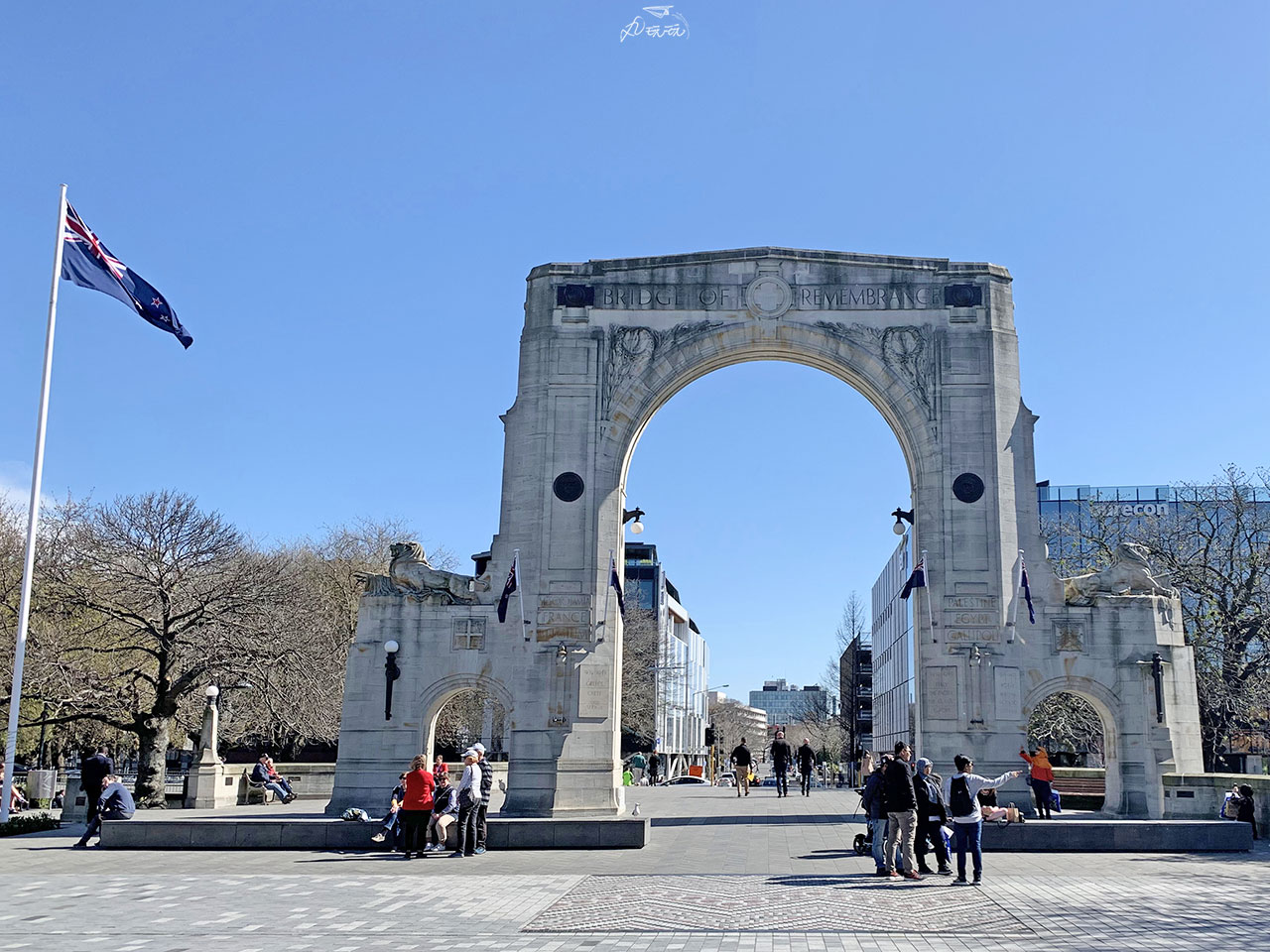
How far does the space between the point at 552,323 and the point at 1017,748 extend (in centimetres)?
1515

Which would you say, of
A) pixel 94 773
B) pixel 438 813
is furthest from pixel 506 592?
pixel 94 773

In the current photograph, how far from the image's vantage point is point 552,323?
30.9 metres

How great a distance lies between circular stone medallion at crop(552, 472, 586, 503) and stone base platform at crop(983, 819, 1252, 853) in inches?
544

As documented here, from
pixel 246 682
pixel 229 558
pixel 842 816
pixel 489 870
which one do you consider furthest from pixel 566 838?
pixel 229 558

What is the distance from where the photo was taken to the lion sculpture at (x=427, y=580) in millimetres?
29609

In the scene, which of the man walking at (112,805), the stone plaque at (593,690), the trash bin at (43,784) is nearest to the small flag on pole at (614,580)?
the stone plaque at (593,690)

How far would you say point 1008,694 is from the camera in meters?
27.8

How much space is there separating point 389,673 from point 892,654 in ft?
157

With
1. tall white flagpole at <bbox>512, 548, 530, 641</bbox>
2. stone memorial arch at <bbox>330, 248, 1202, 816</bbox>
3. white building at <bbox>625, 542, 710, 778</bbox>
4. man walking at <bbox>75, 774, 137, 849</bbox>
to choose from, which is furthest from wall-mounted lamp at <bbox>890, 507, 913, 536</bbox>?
white building at <bbox>625, 542, 710, 778</bbox>

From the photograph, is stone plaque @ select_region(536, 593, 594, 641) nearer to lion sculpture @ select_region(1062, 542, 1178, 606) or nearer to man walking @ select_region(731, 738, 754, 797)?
man walking @ select_region(731, 738, 754, 797)

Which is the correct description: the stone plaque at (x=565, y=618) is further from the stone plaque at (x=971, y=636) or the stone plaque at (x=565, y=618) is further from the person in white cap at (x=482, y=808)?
the person in white cap at (x=482, y=808)

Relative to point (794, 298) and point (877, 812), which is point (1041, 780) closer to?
point (877, 812)

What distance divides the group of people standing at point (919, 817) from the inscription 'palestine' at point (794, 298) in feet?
51.1

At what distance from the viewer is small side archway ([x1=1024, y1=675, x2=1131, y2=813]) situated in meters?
27.5
